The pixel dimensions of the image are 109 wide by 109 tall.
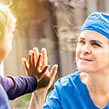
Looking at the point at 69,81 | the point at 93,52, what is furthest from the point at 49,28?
the point at 93,52

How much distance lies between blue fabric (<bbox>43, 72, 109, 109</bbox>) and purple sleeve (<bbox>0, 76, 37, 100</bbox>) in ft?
0.40

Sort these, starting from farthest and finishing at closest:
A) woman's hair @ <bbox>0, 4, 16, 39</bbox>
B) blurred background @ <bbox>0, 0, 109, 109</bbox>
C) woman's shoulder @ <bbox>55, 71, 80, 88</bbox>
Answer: blurred background @ <bbox>0, 0, 109, 109</bbox>
woman's shoulder @ <bbox>55, 71, 80, 88</bbox>
woman's hair @ <bbox>0, 4, 16, 39</bbox>

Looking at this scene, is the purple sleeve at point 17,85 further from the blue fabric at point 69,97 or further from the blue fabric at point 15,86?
the blue fabric at point 69,97

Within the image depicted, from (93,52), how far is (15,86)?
1.31ft

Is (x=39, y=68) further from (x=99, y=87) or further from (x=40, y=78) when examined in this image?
(x=99, y=87)

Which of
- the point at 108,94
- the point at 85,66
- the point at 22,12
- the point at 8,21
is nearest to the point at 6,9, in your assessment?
the point at 8,21

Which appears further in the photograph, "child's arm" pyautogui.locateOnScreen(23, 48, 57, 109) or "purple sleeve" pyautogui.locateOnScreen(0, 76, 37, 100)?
"child's arm" pyautogui.locateOnScreen(23, 48, 57, 109)

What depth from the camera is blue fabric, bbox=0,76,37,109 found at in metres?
1.14

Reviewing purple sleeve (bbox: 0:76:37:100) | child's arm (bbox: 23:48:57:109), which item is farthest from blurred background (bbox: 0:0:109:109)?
purple sleeve (bbox: 0:76:37:100)

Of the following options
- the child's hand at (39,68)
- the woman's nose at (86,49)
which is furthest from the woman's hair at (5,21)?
the woman's nose at (86,49)

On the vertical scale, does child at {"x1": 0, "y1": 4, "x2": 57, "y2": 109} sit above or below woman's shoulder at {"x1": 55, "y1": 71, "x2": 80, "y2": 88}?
above

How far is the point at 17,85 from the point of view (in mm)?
1218

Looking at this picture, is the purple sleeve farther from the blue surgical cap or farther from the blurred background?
the blurred background

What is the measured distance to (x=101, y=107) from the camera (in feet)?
4.42
